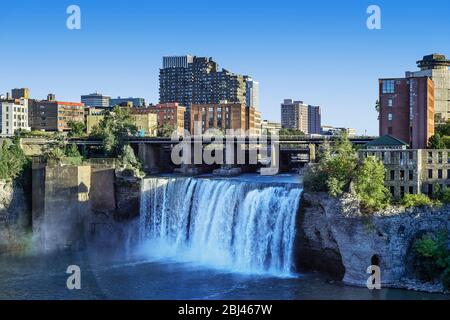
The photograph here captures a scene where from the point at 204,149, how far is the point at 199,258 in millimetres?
27460

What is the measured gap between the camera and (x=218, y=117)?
120 meters

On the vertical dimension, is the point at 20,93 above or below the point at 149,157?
above

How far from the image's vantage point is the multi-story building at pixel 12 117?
398 ft

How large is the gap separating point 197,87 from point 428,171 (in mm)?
130853

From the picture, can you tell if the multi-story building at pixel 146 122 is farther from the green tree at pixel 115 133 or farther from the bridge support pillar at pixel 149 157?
the bridge support pillar at pixel 149 157

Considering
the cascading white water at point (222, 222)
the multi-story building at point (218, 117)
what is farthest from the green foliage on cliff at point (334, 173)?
the multi-story building at point (218, 117)

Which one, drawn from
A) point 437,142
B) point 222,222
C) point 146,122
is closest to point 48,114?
point 146,122

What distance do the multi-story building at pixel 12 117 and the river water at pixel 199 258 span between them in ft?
235

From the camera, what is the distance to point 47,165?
59719 millimetres

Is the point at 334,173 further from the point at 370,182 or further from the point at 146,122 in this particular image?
the point at 146,122

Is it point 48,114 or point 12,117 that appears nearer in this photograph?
point 12,117

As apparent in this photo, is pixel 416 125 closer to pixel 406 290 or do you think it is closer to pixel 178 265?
pixel 406 290

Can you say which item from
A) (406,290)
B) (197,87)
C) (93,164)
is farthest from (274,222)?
(197,87)
